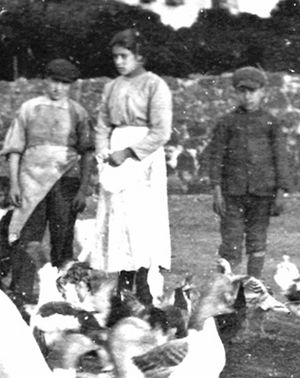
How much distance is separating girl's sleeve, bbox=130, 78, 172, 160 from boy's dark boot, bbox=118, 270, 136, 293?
461 mm

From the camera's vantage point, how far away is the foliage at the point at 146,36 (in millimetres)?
4434

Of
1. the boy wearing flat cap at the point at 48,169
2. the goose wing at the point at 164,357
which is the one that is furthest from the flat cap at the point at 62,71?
the goose wing at the point at 164,357

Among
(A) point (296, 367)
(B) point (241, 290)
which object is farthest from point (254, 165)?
(A) point (296, 367)

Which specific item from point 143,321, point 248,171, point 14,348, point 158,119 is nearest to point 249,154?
point 248,171

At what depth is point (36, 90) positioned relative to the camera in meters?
4.56

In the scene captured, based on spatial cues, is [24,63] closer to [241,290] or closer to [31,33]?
[31,33]

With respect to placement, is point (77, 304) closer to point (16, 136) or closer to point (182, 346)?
point (182, 346)

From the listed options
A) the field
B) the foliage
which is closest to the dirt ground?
the field

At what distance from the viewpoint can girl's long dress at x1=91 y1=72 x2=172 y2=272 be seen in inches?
178

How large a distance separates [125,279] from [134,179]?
1.27 ft

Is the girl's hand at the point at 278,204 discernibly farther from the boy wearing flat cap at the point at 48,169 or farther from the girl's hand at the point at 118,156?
the boy wearing flat cap at the point at 48,169

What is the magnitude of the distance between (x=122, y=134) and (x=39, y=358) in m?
1.64

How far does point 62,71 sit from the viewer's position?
14.9ft

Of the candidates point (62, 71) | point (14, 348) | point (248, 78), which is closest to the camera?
point (14, 348)
